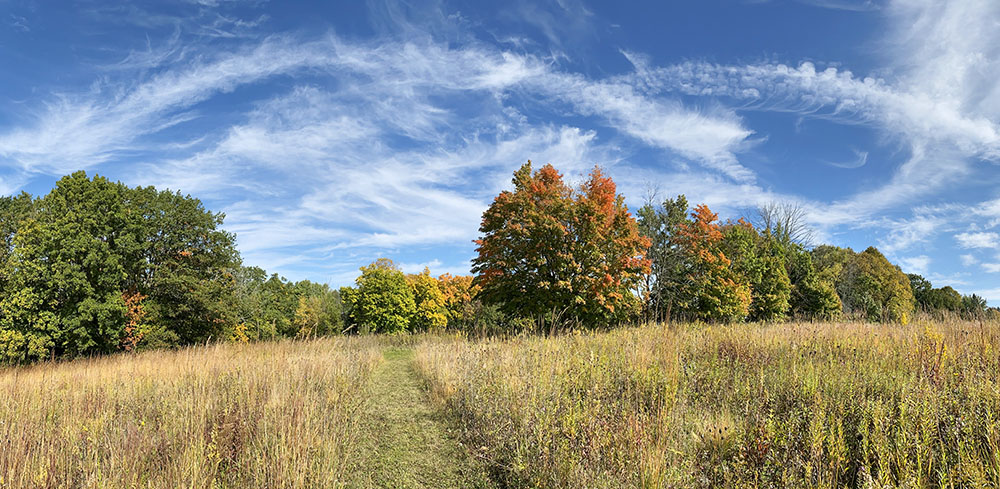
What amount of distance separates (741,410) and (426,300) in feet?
157

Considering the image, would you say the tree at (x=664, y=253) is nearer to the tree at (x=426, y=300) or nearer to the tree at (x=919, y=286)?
the tree at (x=426, y=300)

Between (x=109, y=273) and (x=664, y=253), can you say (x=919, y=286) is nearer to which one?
(x=664, y=253)

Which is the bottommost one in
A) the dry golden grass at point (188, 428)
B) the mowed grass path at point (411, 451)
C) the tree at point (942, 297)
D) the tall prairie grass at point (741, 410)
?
the mowed grass path at point (411, 451)

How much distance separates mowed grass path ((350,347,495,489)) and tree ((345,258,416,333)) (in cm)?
3811

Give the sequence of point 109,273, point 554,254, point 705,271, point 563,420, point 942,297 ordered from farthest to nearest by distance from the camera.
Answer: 1. point 942,297
2. point 705,271
3. point 109,273
4. point 554,254
5. point 563,420

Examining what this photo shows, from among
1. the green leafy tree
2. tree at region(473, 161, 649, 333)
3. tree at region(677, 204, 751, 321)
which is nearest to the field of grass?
tree at region(473, 161, 649, 333)

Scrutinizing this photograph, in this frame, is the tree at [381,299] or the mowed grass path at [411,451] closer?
the mowed grass path at [411,451]

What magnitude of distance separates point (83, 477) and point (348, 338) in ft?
27.6

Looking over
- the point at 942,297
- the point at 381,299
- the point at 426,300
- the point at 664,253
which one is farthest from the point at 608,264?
the point at 942,297

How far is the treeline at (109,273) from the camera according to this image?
24328mm

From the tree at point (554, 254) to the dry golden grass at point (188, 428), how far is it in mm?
10402

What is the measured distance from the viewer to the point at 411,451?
562cm

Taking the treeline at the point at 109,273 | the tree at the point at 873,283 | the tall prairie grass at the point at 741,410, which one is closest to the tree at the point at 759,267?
the tree at the point at 873,283

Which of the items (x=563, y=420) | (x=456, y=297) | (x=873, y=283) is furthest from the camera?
(x=456, y=297)
